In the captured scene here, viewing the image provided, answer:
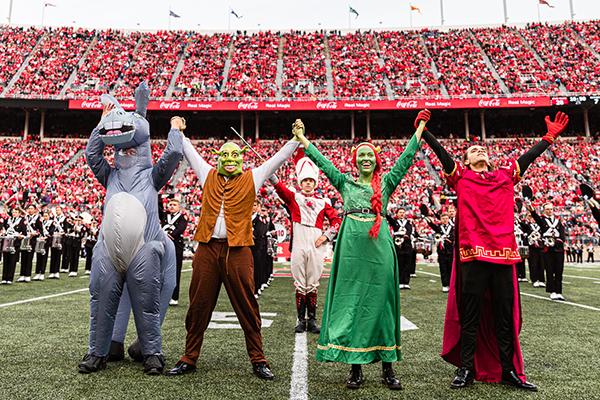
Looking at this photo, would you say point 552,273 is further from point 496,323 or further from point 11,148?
point 11,148

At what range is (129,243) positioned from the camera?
3.79 meters

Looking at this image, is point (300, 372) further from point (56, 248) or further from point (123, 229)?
point (56, 248)

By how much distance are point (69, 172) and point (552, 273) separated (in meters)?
28.5

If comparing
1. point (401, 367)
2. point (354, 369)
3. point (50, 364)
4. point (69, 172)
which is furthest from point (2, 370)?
point (69, 172)

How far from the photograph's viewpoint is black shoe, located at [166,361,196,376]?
142 inches

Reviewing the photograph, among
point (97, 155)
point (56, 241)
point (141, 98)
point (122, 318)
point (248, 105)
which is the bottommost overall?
point (122, 318)

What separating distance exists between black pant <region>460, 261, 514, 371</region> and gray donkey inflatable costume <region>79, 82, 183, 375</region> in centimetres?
260

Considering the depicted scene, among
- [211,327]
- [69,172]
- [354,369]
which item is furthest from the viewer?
[69,172]

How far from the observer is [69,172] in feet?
93.9

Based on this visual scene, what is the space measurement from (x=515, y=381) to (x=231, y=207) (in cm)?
273

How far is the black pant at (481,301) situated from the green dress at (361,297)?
1.87ft

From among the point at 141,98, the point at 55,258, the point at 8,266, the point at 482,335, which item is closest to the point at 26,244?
the point at 8,266

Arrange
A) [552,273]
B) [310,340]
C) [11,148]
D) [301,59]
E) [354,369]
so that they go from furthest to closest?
[301,59], [11,148], [552,273], [310,340], [354,369]

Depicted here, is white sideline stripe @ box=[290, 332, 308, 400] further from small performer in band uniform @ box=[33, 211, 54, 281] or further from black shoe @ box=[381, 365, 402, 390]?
small performer in band uniform @ box=[33, 211, 54, 281]
